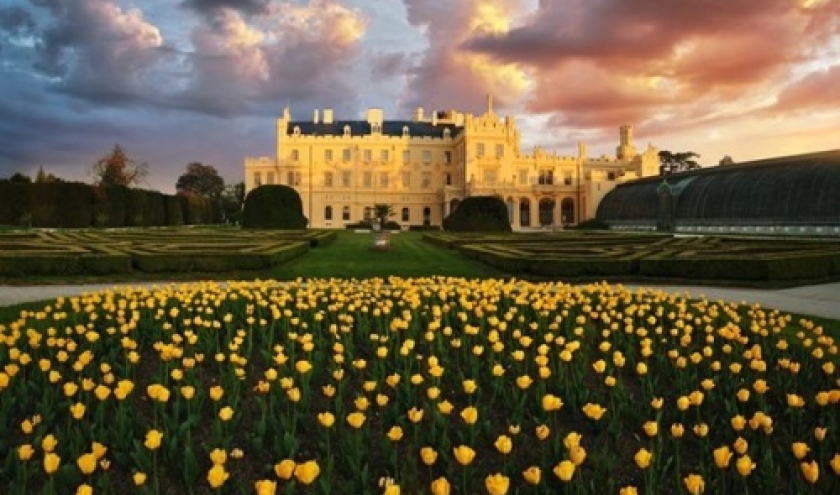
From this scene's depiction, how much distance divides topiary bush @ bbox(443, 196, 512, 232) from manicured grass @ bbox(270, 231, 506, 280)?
1414cm

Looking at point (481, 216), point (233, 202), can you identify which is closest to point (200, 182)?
point (233, 202)

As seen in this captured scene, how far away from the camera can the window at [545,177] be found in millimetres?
74656

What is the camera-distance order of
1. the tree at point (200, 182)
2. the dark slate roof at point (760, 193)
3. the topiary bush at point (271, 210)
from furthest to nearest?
the tree at point (200, 182) < the topiary bush at point (271, 210) < the dark slate roof at point (760, 193)

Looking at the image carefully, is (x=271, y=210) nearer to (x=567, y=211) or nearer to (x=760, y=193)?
(x=760, y=193)

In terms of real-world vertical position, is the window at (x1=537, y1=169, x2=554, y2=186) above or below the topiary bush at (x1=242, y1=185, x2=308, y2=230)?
above

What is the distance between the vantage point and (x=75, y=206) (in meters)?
47.4

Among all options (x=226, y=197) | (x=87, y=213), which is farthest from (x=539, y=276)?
(x=226, y=197)

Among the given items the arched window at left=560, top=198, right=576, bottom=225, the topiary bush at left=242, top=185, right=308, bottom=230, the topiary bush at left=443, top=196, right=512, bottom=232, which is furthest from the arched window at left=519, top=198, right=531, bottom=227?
the topiary bush at left=242, top=185, right=308, bottom=230

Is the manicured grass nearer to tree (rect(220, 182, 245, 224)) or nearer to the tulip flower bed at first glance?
the tulip flower bed

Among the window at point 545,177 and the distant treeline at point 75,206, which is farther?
the window at point 545,177

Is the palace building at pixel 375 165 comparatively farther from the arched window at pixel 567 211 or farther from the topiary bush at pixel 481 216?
the topiary bush at pixel 481 216

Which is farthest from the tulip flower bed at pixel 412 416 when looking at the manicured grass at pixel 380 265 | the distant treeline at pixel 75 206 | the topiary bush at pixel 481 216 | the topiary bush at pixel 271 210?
the distant treeline at pixel 75 206

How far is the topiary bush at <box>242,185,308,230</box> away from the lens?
4394 centimetres

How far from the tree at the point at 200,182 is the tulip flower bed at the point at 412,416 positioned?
108831mm
